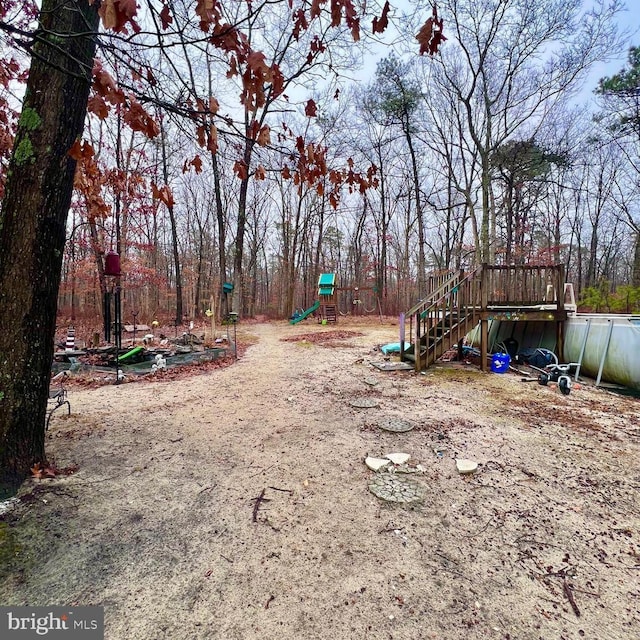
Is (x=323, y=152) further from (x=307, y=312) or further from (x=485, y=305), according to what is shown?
(x=307, y=312)

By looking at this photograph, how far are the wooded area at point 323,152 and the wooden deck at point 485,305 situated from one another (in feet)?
9.95

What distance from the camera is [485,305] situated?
659 centimetres

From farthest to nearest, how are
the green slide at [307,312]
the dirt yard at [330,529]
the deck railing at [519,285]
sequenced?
the green slide at [307,312] → the deck railing at [519,285] → the dirt yard at [330,529]

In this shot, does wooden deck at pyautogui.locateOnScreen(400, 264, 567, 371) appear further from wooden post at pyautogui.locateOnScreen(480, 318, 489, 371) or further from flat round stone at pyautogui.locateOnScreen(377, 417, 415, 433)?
flat round stone at pyautogui.locateOnScreen(377, 417, 415, 433)

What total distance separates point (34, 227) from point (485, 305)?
272 inches

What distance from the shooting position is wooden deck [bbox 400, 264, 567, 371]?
21.7 feet

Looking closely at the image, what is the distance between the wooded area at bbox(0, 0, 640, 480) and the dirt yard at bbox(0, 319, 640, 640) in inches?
50.3

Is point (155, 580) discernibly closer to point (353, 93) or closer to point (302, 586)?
point (302, 586)

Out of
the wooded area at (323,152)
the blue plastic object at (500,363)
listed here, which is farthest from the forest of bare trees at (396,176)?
the blue plastic object at (500,363)

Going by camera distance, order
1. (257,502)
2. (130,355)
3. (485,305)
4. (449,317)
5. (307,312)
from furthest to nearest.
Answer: (307,312) < (130,355) < (449,317) < (485,305) < (257,502)

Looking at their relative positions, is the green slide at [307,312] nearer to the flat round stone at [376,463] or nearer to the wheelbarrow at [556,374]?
the wheelbarrow at [556,374]

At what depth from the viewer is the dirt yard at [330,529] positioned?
4.93ft

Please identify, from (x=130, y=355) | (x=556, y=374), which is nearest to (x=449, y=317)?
(x=556, y=374)

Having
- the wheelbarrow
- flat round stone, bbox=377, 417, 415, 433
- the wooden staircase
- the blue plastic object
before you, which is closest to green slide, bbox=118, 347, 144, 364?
flat round stone, bbox=377, 417, 415, 433
